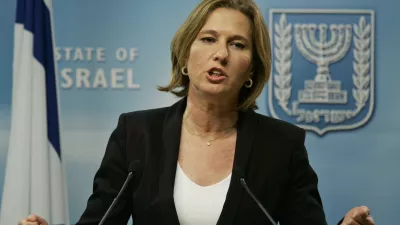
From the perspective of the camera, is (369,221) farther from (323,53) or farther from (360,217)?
(323,53)

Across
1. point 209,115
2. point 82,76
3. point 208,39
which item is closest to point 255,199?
point 209,115

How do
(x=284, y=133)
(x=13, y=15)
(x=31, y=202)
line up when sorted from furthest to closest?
(x=13, y=15), (x=31, y=202), (x=284, y=133)

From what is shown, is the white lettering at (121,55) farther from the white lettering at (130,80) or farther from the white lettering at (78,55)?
the white lettering at (78,55)

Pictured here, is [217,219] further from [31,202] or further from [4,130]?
[4,130]

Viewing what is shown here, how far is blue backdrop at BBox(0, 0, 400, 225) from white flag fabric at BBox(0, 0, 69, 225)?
0.15 meters

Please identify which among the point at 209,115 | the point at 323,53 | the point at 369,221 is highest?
the point at 323,53

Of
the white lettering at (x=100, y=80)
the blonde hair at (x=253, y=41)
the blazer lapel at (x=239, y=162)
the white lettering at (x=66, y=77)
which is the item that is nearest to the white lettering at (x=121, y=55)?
the white lettering at (x=100, y=80)

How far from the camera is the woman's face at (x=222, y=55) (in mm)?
2023

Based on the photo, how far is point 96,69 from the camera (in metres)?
3.47

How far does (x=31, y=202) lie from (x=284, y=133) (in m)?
1.64

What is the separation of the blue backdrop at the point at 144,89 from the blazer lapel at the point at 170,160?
4.18ft

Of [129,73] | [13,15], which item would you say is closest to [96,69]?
[129,73]

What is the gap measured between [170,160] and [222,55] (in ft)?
1.17

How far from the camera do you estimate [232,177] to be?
79.6 inches
